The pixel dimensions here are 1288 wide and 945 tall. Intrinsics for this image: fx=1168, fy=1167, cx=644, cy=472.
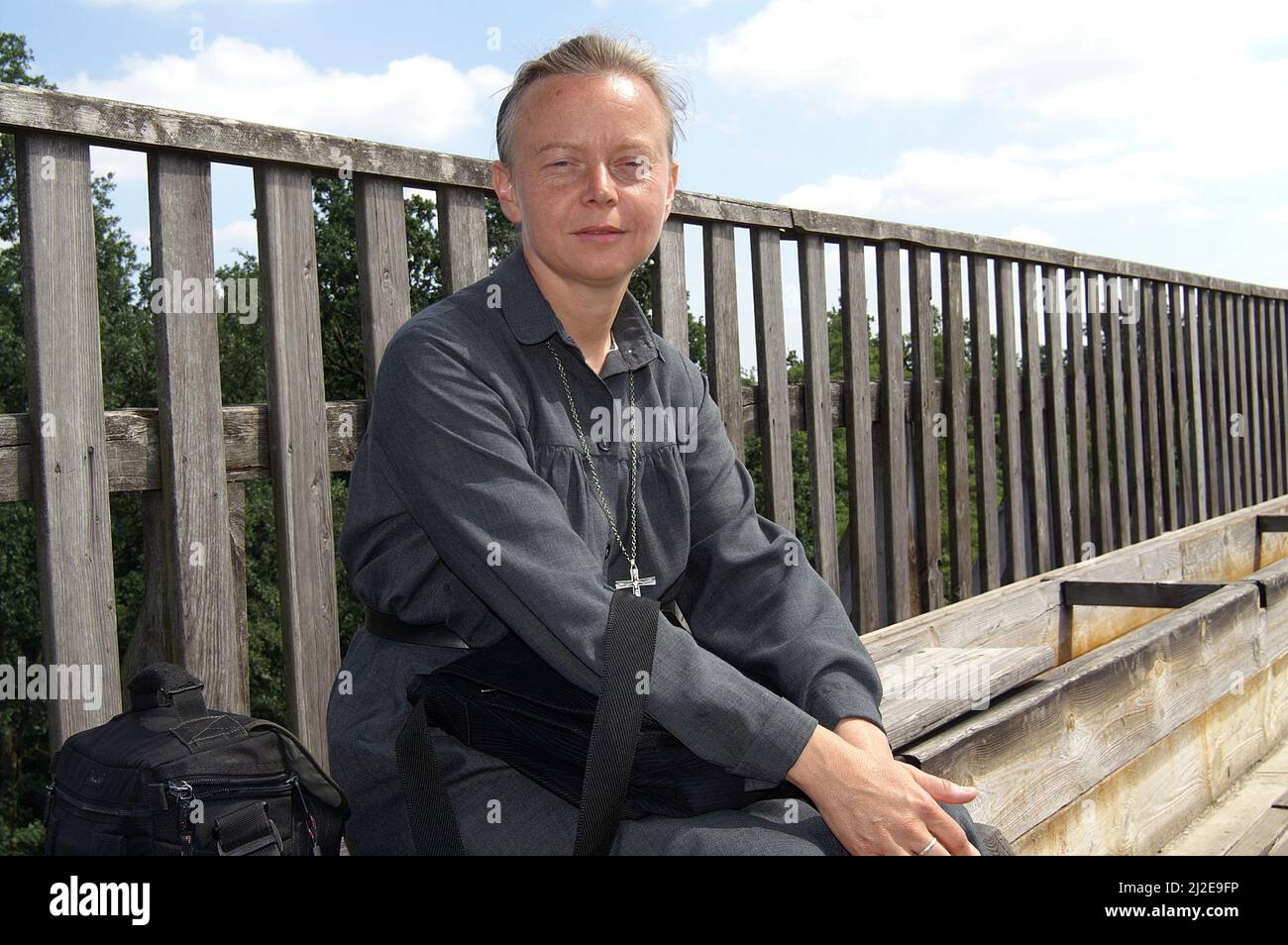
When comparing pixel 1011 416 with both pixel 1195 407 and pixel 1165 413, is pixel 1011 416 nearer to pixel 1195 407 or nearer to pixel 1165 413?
pixel 1165 413

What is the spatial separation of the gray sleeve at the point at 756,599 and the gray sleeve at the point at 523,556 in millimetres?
276

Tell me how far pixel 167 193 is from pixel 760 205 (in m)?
1.79

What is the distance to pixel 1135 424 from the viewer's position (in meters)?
6.25

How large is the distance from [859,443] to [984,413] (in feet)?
3.32

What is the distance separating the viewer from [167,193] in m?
2.30

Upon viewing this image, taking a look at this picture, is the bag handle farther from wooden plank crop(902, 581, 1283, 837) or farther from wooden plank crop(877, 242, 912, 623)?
wooden plank crop(877, 242, 912, 623)

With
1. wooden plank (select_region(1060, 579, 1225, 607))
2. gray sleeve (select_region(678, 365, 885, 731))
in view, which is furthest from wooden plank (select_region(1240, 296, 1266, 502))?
gray sleeve (select_region(678, 365, 885, 731))

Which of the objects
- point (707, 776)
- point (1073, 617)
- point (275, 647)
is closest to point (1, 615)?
point (275, 647)

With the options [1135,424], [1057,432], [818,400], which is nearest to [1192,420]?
[1135,424]

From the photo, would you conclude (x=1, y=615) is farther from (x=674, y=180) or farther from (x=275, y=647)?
(x=674, y=180)

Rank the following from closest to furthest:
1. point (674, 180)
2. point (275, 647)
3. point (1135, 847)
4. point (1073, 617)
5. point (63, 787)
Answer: point (63, 787) → point (674, 180) → point (1135, 847) → point (1073, 617) → point (275, 647)

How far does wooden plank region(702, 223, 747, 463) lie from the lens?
3404 millimetres

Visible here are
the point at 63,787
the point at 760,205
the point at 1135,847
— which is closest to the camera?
the point at 63,787
